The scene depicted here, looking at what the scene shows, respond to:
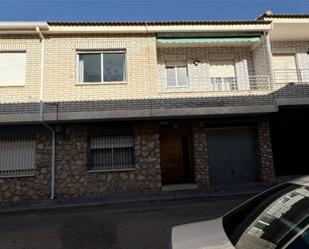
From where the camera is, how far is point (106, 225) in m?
6.64

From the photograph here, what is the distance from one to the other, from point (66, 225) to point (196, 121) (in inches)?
293

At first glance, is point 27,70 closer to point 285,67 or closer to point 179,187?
point 179,187

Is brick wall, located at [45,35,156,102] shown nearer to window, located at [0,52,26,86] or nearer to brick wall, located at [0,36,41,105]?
brick wall, located at [0,36,41,105]

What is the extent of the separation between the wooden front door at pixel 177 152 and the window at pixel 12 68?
710cm

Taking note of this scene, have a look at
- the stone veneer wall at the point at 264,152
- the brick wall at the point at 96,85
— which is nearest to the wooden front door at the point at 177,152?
the brick wall at the point at 96,85

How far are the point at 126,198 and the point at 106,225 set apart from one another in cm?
323

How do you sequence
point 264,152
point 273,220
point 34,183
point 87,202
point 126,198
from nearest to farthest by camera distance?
point 273,220
point 87,202
point 126,198
point 34,183
point 264,152

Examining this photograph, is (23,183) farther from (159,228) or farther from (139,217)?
(159,228)

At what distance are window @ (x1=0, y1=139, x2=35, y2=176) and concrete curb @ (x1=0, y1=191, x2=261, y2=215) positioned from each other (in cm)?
157

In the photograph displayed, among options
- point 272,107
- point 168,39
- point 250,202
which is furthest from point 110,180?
point 250,202

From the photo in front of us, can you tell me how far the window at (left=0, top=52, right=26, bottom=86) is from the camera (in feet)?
36.3

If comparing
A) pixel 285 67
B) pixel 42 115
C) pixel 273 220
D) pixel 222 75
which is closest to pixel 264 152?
pixel 222 75

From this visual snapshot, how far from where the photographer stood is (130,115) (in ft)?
35.3

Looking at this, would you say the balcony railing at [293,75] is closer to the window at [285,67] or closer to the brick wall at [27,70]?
the window at [285,67]
